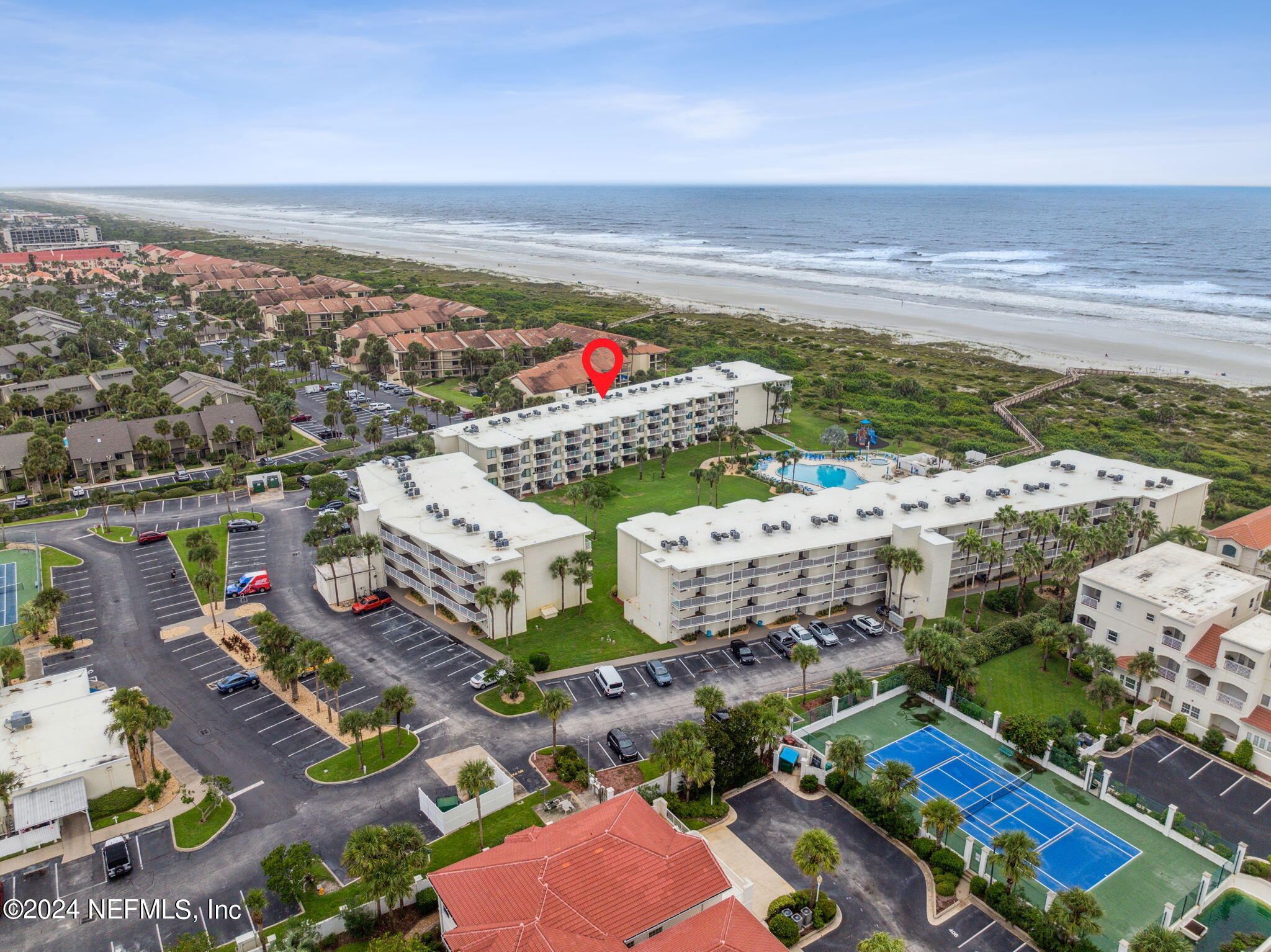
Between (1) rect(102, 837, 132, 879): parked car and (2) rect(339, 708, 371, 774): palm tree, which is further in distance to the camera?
(2) rect(339, 708, 371, 774): palm tree

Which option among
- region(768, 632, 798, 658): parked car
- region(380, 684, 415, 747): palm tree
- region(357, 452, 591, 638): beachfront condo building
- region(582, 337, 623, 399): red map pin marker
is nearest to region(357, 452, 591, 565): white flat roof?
region(357, 452, 591, 638): beachfront condo building

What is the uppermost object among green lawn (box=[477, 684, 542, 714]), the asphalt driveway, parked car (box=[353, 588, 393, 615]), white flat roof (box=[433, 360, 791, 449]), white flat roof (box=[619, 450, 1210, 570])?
white flat roof (box=[433, 360, 791, 449])

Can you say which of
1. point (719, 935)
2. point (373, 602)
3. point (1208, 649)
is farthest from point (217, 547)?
point (1208, 649)

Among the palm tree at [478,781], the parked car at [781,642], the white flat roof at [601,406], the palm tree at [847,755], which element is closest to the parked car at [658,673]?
the parked car at [781,642]

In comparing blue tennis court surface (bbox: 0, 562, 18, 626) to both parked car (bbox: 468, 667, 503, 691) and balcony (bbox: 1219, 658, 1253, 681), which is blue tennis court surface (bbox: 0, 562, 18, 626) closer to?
parked car (bbox: 468, 667, 503, 691)

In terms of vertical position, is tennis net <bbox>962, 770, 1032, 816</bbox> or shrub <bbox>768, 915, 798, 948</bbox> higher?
shrub <bbox>768, 915, 798, 948</bbox>

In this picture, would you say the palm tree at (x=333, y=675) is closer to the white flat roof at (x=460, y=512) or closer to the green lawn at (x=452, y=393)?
the white flat roof at (x=460, y=512)

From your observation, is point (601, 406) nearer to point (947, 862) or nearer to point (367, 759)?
point (367, 759)
